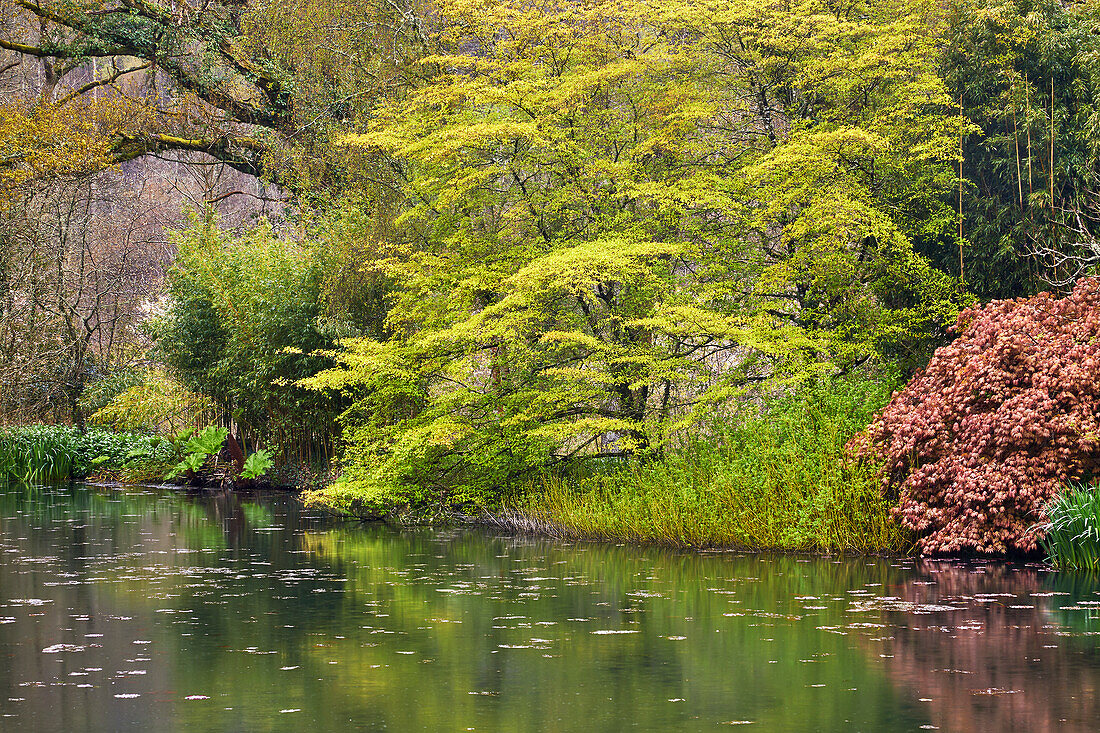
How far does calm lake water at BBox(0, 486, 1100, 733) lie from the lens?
604 centimetres

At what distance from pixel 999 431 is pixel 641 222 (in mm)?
5446

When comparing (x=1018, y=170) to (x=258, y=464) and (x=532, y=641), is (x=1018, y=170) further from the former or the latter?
(x=258, y=464)

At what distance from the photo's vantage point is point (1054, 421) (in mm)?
10539

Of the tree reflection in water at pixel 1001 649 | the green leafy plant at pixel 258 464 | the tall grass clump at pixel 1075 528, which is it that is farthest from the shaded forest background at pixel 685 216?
the tree reflection in water at pixel 1001 649

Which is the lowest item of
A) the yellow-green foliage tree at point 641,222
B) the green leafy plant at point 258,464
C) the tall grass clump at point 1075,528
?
the tall grass clump at point 1075,528

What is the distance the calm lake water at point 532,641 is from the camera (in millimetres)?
6043

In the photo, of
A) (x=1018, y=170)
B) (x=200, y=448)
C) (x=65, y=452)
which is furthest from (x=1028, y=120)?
(x=65, y=452)

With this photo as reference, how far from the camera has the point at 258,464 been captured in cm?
2055

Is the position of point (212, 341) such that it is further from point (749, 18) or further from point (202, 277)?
point (749, 18)

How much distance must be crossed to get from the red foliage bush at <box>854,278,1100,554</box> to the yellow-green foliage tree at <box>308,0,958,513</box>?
6.65 ft

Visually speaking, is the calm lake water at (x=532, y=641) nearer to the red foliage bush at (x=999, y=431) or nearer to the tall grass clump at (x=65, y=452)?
the red foliage bush at (x=999, y=431)

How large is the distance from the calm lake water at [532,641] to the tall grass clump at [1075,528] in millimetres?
304

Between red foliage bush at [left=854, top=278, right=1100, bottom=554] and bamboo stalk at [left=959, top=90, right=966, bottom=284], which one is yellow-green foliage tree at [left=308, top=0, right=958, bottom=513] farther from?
red foliage bush at [left=854, top=278, right=1100, bottom=554]

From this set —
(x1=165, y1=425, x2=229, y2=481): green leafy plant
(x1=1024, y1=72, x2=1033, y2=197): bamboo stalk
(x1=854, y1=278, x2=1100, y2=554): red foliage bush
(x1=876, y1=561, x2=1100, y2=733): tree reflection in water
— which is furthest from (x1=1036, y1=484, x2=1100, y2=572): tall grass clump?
(x1=165, y1=425, x2=229, y2=481): green leafy plant
